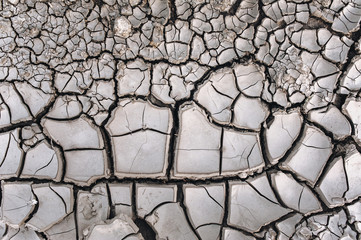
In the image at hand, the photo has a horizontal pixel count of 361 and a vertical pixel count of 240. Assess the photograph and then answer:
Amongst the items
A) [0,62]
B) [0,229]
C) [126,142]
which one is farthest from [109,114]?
[0,229]

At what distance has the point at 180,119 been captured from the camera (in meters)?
2.37

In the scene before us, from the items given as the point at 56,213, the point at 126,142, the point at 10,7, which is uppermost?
the point at 10,7

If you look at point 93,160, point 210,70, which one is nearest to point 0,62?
point 93,160

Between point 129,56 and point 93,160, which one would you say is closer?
point 93,160

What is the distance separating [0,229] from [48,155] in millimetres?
576

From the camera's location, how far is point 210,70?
2.46 metres

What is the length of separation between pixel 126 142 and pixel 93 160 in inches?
10.0

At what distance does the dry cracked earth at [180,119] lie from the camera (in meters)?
2.26

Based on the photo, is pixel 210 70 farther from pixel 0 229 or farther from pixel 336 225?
pixel 0 229

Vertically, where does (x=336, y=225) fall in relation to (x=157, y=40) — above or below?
below

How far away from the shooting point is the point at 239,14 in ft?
8.28

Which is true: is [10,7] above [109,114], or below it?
above

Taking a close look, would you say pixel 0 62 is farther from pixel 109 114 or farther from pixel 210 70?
pixel 210 70

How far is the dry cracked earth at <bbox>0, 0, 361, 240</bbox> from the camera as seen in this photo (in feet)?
7.43
